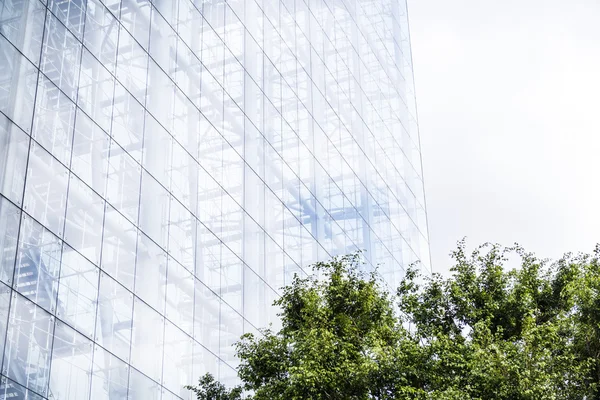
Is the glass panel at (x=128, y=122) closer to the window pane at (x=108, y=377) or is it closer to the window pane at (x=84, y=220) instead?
the window pane at (x=84, y=220)

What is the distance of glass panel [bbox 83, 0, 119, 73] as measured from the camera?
31203 millimetres

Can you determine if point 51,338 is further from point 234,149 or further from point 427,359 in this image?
point 234,149

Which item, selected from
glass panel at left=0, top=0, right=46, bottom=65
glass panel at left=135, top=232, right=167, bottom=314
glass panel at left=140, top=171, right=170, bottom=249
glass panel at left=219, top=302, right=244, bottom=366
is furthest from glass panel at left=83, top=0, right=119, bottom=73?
glass panel at left=219, top=302, right=244, bottom=366

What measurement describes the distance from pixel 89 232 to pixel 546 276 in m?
13.9

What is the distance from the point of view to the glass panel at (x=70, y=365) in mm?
25938

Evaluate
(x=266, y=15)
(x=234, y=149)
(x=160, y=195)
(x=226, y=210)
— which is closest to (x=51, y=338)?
(x=160, y=195)

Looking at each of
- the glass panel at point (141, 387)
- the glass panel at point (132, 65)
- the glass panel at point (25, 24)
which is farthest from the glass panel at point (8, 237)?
the glass panel at point (132, 65)

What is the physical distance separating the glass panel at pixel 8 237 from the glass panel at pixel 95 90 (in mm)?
5560

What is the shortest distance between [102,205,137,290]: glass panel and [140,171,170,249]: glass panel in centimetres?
104

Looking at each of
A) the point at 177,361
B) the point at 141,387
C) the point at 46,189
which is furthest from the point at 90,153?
the point at 177,361

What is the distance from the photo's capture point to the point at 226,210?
1507 inches

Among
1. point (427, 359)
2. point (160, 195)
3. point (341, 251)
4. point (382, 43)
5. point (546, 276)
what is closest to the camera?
point (427, 359)

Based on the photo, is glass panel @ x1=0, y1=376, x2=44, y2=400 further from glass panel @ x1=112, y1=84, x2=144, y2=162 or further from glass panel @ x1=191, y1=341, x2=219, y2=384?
glass panel @ x1=112, y1=84, x2=144, y2=162

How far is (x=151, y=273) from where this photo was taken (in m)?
31.8
